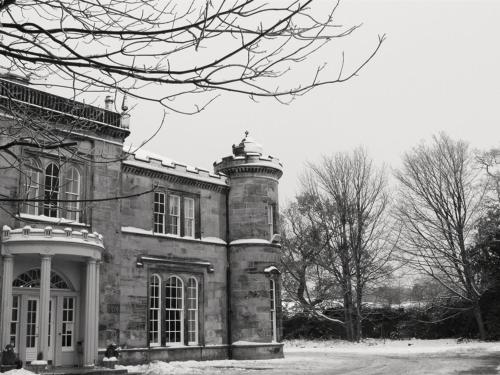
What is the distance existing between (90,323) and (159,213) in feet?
19.4

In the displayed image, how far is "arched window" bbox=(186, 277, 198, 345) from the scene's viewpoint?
74.8 feet

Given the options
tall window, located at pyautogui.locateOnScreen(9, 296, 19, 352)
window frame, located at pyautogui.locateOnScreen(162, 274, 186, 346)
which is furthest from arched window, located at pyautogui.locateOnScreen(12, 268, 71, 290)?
window frame, located at pyautogui.locateOnScreen(162, 274, 186, 346)

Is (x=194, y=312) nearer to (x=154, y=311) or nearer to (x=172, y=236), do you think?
(x=154, y=311)

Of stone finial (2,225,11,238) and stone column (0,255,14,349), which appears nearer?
stone column (0,255,14,349)

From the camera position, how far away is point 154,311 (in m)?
21.5

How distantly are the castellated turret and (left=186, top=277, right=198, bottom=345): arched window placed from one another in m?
1.69

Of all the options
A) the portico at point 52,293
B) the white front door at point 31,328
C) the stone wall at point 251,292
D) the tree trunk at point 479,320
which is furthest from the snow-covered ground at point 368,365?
the white front door at point 31,328

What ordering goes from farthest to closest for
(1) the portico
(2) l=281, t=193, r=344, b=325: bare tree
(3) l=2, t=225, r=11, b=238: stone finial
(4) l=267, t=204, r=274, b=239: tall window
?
(2) l=281, t=193, r=344, b=325: bare tree, (4) l=267, t=204, r=274, b=239: tall window, (3) l=2, t=225, r=11, b=238: stone finial, (1) the portico

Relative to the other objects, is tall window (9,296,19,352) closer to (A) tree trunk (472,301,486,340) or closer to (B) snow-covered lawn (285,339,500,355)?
(B) snow-covered lawn (285,339,500,355)

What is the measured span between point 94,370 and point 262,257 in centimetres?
910

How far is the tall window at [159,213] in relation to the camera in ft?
73.6

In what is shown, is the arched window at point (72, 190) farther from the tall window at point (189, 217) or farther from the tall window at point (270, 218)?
the tall window at point (270, 218)

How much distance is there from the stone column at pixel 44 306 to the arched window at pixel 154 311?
5.08m

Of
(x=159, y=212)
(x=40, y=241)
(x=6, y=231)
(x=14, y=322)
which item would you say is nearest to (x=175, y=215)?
(x=159, y=212)
